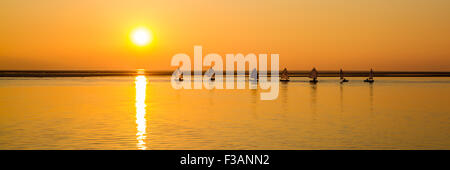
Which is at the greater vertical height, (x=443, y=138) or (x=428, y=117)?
(x=428, y=117)
